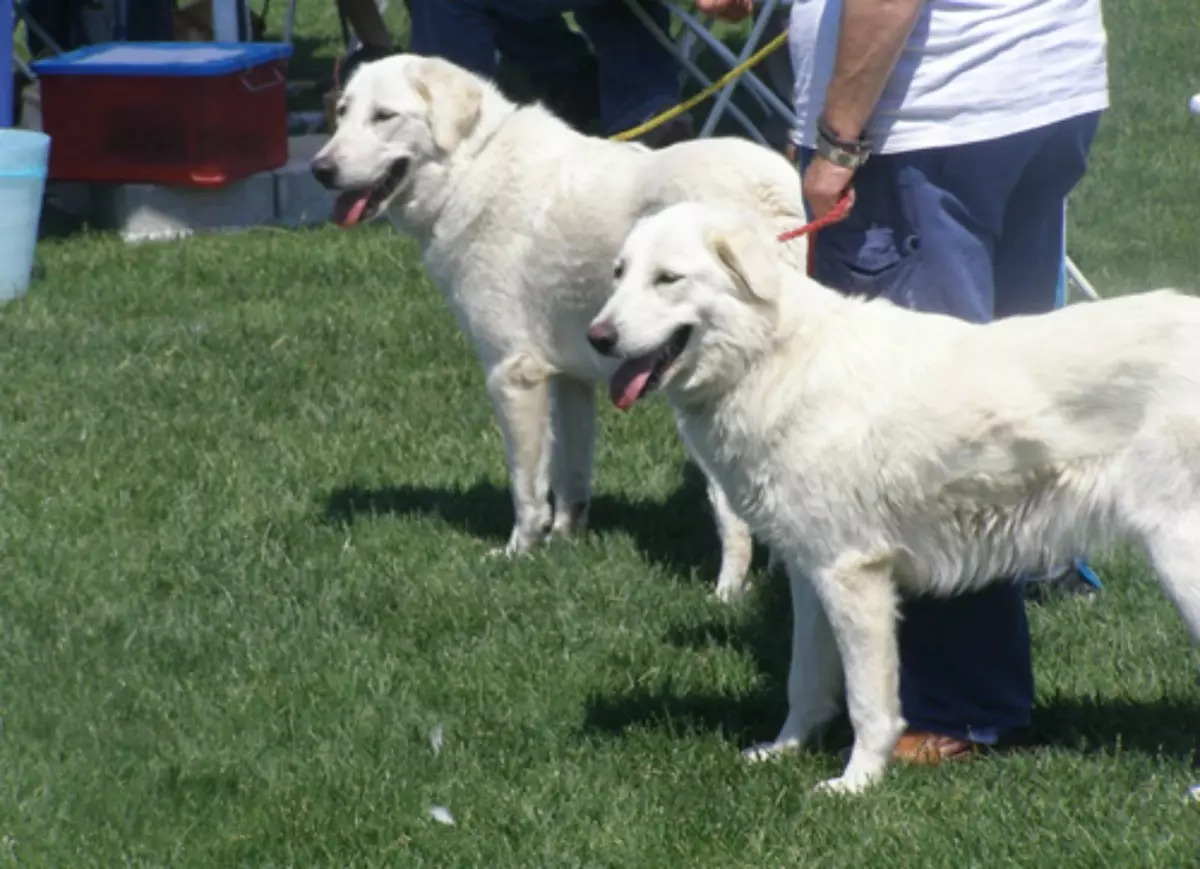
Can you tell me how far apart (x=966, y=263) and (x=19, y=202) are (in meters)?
5.17

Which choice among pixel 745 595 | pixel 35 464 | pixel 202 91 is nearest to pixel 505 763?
pixel 745 595

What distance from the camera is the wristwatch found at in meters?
3.56

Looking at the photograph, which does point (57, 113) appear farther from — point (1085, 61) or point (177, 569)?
point (1085, 61)

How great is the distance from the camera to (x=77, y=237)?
9.05m

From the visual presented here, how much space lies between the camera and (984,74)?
355cm

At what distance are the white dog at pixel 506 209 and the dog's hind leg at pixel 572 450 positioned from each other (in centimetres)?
12

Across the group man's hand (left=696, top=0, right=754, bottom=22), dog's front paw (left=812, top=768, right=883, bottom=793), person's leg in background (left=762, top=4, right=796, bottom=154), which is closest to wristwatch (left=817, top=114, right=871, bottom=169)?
dog's front paw (left=812, top=768, right=883, bottom=793)

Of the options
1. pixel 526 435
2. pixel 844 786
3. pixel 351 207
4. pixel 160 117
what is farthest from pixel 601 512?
pixel 160 117

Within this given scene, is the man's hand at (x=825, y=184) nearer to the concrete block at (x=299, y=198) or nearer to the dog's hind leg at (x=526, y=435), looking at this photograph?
the dog's hind leg at (x=526, y=435)

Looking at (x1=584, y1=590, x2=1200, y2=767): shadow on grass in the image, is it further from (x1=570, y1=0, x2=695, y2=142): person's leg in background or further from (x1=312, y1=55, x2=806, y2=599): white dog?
(x1=570, y1=0, x2=695, y2=142): person's leg in background

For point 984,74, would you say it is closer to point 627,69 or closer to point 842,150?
point 842,150

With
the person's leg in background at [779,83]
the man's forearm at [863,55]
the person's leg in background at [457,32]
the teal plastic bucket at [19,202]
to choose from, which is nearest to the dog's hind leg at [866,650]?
the man's forearm at [863,55]

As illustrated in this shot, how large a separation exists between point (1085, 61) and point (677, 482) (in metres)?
2.55

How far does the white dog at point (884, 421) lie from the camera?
339 cm
